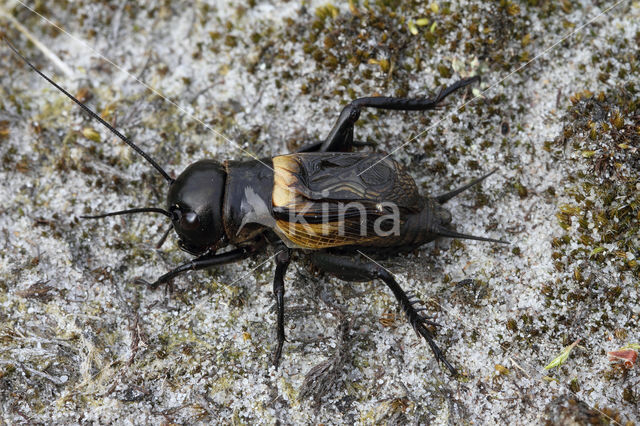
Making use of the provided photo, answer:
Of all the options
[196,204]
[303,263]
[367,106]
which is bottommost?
[303,263]

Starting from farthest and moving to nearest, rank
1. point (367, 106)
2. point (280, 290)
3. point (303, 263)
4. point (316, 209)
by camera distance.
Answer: point (303, 263), point (367, 106), point (280, 290), point (316, 209)

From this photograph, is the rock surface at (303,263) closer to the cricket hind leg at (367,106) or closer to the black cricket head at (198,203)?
the cricket hind leg at (367,106)

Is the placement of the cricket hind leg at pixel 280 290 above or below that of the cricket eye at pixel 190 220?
below

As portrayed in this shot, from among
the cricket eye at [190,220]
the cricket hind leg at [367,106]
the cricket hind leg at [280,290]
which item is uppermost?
the cricket hind leg at [367,106]

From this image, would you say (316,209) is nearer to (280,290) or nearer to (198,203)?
(280,290)

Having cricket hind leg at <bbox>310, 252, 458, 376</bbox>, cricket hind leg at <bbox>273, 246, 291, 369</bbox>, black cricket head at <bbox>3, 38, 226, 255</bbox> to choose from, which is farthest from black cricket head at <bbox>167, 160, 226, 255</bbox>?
cricket hind leg at <bbox>310, 252, 458, 376</bbox>

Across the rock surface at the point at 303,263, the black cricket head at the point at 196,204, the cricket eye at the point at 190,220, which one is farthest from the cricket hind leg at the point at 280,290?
the cricket eye at the point at 190,220

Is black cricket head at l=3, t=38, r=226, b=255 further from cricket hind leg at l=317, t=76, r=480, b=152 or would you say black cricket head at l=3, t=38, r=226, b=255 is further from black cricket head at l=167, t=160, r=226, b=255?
cricket hind leg at l=317, t=76, r=480, b=152

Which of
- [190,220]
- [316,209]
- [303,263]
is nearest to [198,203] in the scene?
[190,220]
